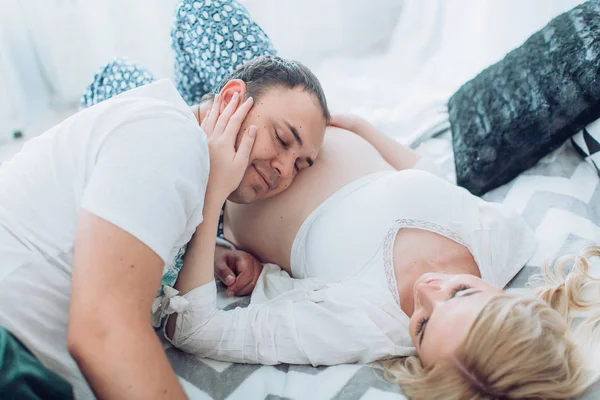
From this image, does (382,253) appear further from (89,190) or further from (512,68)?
(512,68)

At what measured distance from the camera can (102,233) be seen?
72 centimetres

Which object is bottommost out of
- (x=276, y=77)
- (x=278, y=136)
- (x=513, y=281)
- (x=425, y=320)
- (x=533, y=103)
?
(x=513, y=281)

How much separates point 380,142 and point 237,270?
0.50 m

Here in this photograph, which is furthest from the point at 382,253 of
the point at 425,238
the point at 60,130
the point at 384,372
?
the point at 60,130

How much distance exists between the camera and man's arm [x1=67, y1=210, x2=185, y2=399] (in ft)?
2.25

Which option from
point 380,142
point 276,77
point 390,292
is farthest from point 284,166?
point 380,142

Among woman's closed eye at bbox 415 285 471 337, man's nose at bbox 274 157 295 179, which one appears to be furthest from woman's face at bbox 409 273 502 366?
man's nose at bbox 274 157 295 179

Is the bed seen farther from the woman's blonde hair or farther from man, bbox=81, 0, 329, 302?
man, bbox=81, 0, 329, 302

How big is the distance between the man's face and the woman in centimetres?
11

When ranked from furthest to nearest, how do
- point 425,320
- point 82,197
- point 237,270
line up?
point 237,270, point 425,320, point 82,197

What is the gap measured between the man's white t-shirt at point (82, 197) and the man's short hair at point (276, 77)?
11.0 inches

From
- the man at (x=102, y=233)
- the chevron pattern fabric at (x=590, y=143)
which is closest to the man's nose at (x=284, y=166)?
the man at (x=102, y=233)

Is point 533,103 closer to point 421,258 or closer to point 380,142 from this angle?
point 380,142

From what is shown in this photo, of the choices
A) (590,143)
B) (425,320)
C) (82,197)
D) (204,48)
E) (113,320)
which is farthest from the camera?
(204,48)
